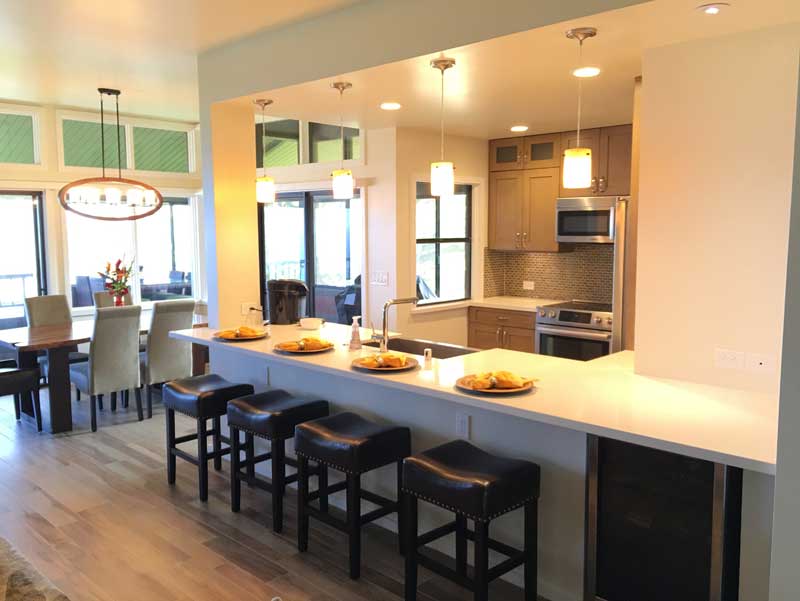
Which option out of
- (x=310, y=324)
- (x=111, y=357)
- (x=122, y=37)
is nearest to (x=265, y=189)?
(x=310, y=324)

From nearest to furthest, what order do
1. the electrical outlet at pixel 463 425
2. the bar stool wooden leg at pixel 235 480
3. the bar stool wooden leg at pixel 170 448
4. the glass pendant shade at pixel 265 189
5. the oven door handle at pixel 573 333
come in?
the electrical outlet at pixel 463 425 < the bar stool wooden leg at pixel 235 480 < the bar stool wooden leg at pixel 170 448 < the glass pendant shade at pixel 265 189 < the oven door handle at pixel 573 333

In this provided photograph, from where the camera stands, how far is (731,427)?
7.50 feet

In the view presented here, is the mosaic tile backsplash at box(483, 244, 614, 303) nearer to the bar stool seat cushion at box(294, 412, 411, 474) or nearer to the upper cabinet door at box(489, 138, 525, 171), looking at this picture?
the upper cabinet door at box(489, 138, 525, 171)

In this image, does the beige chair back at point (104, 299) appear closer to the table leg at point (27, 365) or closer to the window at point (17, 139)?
the table leg at point (27, 365)

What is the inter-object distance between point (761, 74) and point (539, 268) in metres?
3.90

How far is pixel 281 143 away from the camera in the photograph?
691 centimetres

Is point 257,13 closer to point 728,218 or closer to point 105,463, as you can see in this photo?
point 728,218

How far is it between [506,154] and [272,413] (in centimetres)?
389

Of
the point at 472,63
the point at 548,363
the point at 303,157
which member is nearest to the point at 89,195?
the point at 303,157

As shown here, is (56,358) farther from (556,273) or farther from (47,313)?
(556,273)

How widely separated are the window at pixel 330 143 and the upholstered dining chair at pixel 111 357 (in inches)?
90.4

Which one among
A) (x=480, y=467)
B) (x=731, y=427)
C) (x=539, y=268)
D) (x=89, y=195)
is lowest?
(x=480, y=467)

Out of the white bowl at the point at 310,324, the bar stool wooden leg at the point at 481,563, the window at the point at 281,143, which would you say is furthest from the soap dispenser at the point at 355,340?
the window at the point at 281,143

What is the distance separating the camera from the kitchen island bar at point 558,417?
224 centimetres
